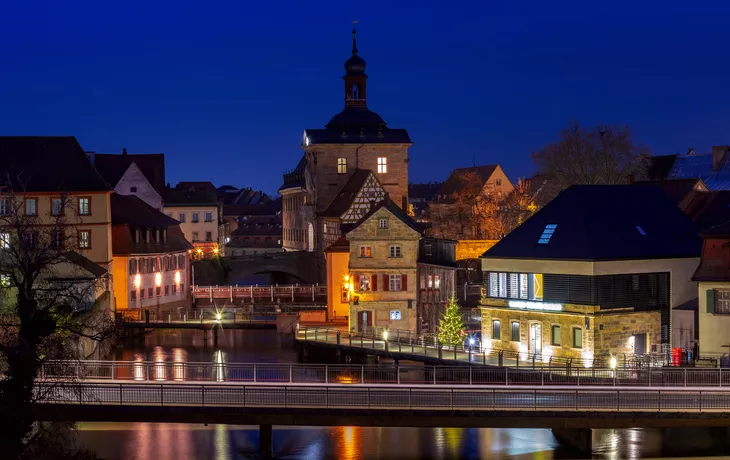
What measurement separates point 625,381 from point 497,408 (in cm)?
859

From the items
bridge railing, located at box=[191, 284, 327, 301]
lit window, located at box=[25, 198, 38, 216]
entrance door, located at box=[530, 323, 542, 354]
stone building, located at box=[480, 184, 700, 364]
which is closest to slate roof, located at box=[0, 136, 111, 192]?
lit window, located at box=[25, 198, 38, 216]

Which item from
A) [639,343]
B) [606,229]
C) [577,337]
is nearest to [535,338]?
[577,337]

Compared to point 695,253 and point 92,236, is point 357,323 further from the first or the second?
point 695,253

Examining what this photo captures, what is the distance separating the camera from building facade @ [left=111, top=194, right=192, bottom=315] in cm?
9669

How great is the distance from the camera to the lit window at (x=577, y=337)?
63531 millimetres

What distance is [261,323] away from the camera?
9075 centimetres

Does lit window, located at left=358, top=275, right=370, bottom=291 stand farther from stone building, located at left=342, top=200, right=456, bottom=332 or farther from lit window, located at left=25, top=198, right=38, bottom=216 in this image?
lit window, located at left=25, top=198, right=38, bottom=216

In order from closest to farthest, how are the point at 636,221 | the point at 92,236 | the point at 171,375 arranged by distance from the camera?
1. the point at 171,375
2. the point at 636,221
3. the point at 92,236

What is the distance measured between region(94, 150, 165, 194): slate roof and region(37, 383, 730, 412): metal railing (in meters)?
75.3

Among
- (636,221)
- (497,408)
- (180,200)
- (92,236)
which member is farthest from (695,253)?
(180,200)

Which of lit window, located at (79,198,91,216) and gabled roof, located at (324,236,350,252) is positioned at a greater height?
lit window, located at (79,198,91,216)

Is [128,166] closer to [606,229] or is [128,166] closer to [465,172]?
[465,172]

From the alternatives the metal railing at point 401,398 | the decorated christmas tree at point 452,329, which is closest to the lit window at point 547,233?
the decorated christmas tree at point 452,329

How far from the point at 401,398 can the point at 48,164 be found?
46123 mm
